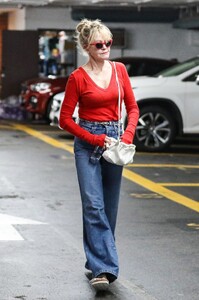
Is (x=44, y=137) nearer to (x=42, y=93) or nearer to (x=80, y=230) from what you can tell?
(x=42, y=93)

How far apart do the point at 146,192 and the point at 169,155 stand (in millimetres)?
5443

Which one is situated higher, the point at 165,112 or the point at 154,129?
the point at 165,112

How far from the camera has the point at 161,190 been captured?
45.4 feet

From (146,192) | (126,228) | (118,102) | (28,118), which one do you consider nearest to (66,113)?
(118,102)

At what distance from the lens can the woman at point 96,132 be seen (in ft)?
26.0

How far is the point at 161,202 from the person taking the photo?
1266 centimetres

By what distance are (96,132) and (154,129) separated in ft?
37.4

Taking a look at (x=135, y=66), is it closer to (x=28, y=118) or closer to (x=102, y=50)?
(x=28, y=118)

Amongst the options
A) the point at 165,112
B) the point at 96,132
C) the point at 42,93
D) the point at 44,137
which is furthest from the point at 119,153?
the point at 42,93

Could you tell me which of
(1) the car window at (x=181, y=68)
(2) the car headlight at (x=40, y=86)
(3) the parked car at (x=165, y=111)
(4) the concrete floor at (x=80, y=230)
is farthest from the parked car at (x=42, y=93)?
(4) the concrete floor at (x=80, y=230)

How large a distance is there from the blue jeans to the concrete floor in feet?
0.66

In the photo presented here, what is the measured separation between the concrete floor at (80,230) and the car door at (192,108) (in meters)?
1.41

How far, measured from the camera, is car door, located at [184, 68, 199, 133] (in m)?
19.5

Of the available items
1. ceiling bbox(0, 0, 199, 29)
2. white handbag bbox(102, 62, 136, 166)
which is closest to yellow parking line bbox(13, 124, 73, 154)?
ceiling bbox(0, 0, 199, 29)
